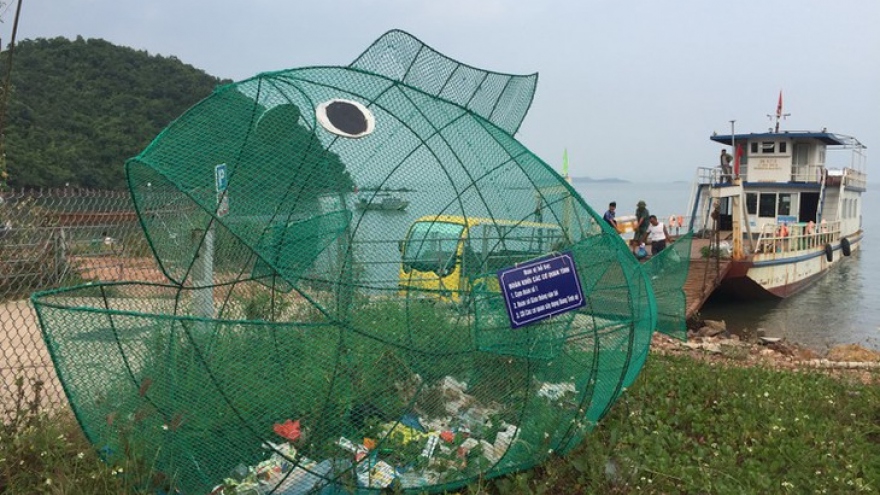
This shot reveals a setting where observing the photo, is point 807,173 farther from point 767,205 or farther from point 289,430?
point 289,430

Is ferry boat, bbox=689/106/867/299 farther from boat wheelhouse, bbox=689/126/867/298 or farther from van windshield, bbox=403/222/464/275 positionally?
van windshield, bbox=403/222/464/275

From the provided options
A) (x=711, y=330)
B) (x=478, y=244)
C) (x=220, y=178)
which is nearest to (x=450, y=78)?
(x=478, y=244)

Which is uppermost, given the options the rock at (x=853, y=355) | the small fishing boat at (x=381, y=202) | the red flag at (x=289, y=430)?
the small fishing boat at (x=381, y=202)

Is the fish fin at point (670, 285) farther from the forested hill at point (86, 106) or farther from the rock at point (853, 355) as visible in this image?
the forested hill at point (86, 106)

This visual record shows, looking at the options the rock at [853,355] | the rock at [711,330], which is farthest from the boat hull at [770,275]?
the rock at [853,355]

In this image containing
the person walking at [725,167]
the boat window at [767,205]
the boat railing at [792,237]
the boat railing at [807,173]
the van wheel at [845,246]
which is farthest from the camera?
the van wheel at [845,246]

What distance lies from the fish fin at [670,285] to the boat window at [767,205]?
14441 millimetres

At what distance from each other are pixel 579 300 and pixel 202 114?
2170mm

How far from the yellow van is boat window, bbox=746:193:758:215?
20.1 metres

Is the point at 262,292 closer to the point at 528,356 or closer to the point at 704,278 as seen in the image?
the point at 528,356

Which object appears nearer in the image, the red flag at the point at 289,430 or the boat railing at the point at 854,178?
the red flag at the point at 289,430

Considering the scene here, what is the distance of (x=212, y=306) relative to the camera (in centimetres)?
444


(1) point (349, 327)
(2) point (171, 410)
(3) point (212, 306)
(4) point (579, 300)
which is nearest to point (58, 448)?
(2) point (171, 410)

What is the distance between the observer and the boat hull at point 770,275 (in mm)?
17891
